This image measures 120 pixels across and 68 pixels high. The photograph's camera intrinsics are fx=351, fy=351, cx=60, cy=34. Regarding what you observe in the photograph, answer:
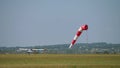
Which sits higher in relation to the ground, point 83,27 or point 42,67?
point 83,27

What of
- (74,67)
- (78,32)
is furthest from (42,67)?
(78,32)

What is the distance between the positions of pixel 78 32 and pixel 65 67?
20367 millimetres

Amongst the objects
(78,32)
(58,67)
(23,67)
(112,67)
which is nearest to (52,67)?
(58,67)

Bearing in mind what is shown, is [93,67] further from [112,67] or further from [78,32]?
[78,32]

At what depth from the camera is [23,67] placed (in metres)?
45.8

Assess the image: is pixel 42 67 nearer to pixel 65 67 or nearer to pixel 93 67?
pixel 65 67

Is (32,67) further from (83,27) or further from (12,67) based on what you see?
(83,27)

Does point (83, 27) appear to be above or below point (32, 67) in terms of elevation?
above

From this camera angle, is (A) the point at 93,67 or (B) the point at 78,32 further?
(B) the point at 78,32

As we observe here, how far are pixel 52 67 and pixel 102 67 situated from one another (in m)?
6.50

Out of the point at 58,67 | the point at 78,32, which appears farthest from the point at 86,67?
the point at 78,32

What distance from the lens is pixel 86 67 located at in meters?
46.3

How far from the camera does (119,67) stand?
150 ft

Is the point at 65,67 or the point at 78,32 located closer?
the point at 65,67
